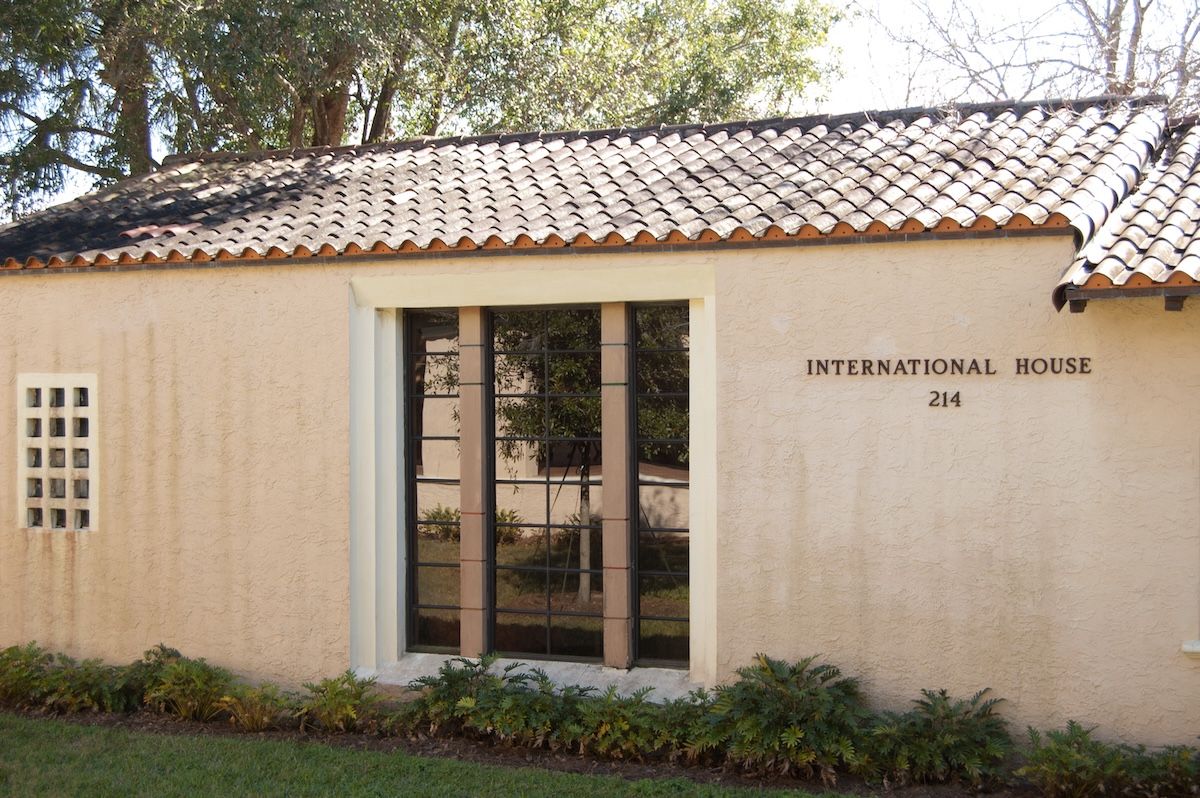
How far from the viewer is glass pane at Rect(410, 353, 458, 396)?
897 cm

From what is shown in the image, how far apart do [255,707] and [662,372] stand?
12.3ft

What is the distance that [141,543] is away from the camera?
9.16m

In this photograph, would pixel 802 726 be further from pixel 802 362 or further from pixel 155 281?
pixel 155 281

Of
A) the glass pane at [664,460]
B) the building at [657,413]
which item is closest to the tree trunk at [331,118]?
the building at [657,413]

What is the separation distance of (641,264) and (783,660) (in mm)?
2832

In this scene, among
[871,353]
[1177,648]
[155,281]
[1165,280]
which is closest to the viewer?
[1165,280]

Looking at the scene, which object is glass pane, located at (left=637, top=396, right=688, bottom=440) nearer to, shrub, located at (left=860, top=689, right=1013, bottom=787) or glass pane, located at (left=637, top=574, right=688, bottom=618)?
glass pane, located at (left=637, top=574, right=688, bottom=618)

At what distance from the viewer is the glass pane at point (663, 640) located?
8.40 metres

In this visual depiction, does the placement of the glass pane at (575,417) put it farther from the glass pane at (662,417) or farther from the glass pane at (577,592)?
the glass pane at (577,592)

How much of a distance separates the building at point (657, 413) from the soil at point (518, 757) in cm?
65

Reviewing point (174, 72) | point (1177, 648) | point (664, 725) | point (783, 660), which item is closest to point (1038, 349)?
point (1177, 648)

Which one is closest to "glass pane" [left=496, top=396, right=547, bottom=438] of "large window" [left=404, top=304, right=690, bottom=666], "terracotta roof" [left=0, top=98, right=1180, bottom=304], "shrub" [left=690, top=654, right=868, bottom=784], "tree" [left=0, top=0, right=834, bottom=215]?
"large window" [left=404, top=304, right=690, bottom=666]

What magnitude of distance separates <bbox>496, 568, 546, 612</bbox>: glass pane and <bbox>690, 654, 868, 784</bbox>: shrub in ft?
5.85

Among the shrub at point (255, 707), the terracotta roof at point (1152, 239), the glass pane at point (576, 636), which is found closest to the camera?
the terracotta roof at point (1152, 239)
